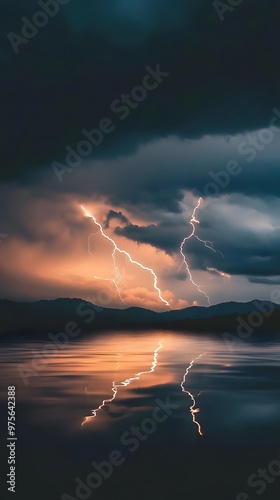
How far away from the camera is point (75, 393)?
16.1 m

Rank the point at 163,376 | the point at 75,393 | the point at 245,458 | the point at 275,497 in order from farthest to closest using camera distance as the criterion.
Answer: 1. the point at 163,376
2. the point at 75,393
3. the point at 245,458
4. the point at 275,497

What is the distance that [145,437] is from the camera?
1063cm

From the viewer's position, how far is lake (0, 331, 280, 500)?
7.79 metres

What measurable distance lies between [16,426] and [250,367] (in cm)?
1474

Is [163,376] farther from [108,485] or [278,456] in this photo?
[108,485]

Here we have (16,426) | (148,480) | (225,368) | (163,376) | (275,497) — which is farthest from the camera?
(225,368)

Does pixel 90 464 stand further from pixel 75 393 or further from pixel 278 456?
pixel 75 393

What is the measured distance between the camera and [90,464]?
28.3ft

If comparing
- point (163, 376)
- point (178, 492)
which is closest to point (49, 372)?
point (163, 376)

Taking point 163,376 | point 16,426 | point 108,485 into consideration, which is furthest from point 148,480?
point 163,376

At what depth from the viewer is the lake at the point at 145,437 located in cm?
779

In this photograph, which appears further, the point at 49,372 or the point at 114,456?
the point at 49,372

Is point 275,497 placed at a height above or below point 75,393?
below

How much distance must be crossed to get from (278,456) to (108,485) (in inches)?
116
